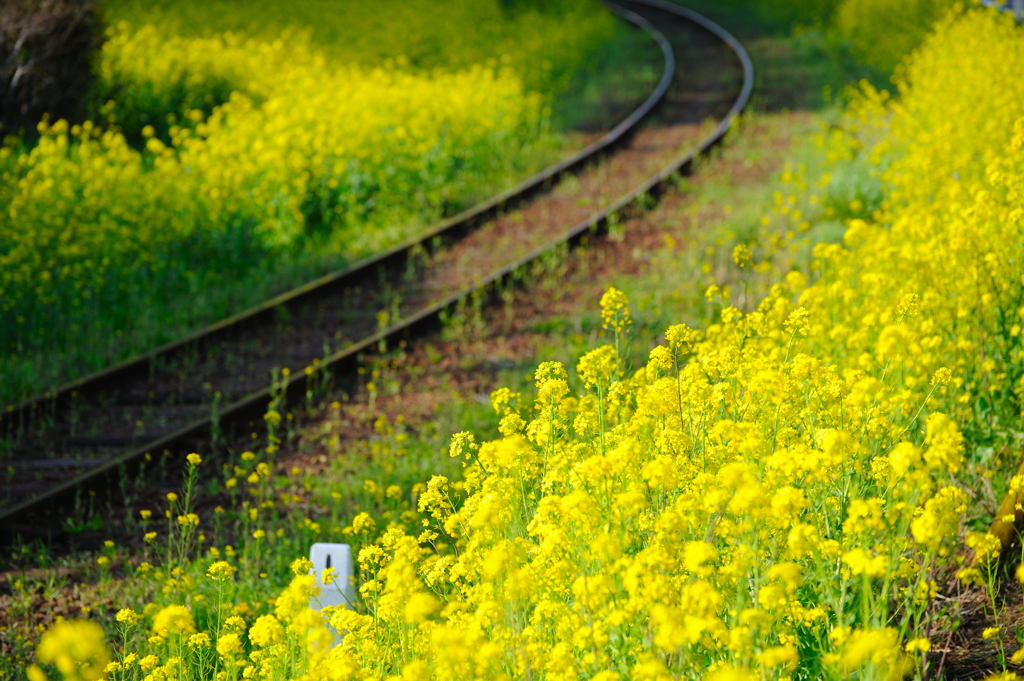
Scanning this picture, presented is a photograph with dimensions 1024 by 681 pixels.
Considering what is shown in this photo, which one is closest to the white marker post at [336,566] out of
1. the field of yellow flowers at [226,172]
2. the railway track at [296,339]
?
the railway track at [296,339]

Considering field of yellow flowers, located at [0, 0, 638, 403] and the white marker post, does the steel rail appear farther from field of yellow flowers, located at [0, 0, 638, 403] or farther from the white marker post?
the white marker post

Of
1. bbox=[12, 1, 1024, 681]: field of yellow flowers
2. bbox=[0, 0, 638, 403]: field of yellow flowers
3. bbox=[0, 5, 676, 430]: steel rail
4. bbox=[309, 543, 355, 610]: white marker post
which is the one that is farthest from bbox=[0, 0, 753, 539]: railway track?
bbox=[309, 543, 355, 610]: white marker post

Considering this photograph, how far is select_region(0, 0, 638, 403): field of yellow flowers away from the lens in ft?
32.7

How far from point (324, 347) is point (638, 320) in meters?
2.46

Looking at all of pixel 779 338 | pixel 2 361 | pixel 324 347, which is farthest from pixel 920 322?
pixel 2 361

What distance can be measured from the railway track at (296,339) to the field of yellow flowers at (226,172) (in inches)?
17.6

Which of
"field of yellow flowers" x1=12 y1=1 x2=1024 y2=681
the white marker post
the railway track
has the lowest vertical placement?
the railway track

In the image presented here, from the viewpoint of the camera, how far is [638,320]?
914 cm

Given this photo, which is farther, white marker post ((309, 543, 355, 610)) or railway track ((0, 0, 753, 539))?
railway track ((0, 0, 753, 539))

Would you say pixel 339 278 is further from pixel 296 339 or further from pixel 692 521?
pixel 692 521

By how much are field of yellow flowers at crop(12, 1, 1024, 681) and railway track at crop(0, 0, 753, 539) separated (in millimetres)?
714

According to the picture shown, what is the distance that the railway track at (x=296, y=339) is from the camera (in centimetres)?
747

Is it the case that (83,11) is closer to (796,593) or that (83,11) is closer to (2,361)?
(2,361)

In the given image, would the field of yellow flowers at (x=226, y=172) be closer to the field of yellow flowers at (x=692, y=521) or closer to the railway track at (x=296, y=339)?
the railway track at (x=296, y=339)
